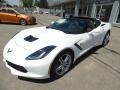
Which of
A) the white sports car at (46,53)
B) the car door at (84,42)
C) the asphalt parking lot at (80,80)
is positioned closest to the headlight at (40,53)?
the white sports car at (46,53)

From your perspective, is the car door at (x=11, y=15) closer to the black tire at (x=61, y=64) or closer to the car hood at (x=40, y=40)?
the car hood at (x=40, y=40)

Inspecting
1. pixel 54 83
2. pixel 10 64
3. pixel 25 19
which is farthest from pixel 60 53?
pixel 25 19

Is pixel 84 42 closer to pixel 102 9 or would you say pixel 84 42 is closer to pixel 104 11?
pixel 104 11

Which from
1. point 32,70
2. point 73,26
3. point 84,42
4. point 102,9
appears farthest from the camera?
point 102,9

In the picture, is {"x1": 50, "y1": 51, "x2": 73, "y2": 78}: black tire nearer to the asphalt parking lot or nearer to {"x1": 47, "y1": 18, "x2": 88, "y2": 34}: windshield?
the asphalt parking lot

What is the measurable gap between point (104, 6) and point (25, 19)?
10217 millimetres

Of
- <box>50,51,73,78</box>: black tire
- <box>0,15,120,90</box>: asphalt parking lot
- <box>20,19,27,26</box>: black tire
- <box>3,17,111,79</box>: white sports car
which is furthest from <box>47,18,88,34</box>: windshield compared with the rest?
<box>20,19,27,26</box>: black tire

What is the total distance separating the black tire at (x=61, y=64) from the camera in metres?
2.88

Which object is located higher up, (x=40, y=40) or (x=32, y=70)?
(x=40, y=40)

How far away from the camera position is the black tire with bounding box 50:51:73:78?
2.88 meters

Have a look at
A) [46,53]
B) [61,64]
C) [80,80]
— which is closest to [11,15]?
[61,64]

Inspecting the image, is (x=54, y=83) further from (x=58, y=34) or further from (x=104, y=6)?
(x=104, y=6)

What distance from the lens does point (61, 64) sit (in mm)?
3129

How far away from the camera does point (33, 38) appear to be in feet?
11.0
